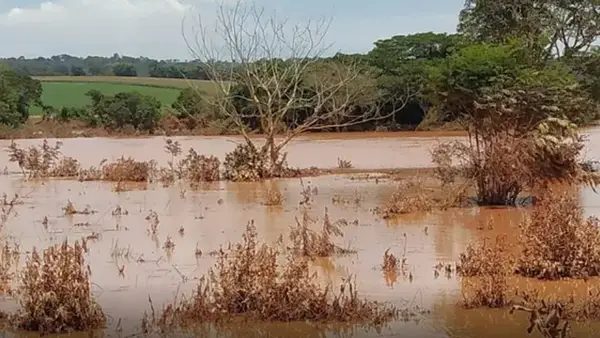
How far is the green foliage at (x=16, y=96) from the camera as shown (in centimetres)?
4612

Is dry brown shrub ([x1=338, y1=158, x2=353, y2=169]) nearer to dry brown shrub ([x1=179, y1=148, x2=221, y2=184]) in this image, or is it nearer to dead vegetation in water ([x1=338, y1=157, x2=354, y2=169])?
dead vegetation in water ([x1=338, y1=157, x2=354, y2=169])

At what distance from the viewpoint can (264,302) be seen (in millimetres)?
8250

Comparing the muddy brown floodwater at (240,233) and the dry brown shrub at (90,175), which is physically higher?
the dry brown shrub at (90,175)

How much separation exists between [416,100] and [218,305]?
37489 mm

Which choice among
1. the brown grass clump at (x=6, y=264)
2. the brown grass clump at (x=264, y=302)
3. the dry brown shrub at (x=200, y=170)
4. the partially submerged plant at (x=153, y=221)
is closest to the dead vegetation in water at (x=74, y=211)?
the partially submerged plant at (x=153, y=221)

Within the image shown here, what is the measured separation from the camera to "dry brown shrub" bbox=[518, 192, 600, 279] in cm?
983

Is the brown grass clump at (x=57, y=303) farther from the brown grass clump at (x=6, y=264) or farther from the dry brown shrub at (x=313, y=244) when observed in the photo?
the dry brown shrub at (x=313, y=244)

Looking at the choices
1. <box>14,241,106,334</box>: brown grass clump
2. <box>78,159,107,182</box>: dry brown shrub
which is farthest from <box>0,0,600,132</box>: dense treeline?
<box>14,241,106,334</box>: brown grass clump

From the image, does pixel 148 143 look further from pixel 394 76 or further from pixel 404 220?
pixel 404 220

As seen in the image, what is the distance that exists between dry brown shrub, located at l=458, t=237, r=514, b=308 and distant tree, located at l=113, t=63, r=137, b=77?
70.6 meters

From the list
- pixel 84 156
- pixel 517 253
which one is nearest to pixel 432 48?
pixel 84 156

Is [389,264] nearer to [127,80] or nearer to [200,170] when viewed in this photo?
[200,170]

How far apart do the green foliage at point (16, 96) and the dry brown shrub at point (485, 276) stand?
38.6 m

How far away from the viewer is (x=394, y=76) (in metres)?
46.7
